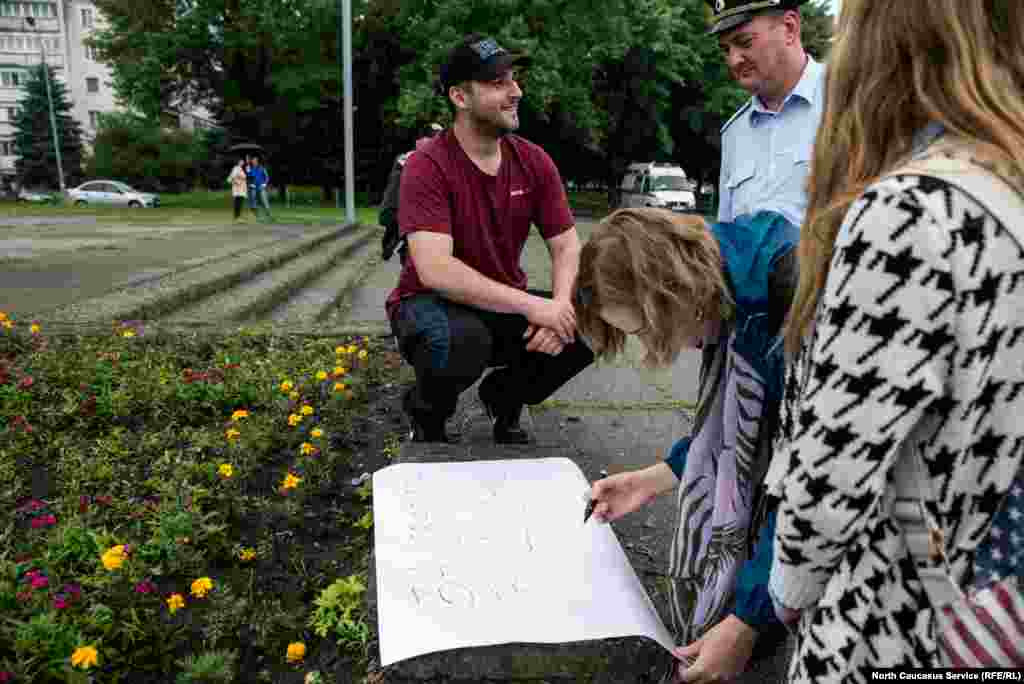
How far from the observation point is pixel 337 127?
32094 mm

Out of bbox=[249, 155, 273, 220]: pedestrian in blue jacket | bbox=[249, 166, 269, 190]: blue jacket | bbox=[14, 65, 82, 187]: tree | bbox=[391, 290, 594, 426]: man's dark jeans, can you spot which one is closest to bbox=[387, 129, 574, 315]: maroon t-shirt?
bbox=[391, 290, 594, 426]: man's dark jeans

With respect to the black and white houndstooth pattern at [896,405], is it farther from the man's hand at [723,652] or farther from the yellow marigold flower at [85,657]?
the yellow marigold flower at [85,657]

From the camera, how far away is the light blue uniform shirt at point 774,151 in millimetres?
2678

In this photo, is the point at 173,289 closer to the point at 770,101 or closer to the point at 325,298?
the point at 325,298

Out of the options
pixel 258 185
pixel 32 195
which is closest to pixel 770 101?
pixel 258 185

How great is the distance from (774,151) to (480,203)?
1.07 m

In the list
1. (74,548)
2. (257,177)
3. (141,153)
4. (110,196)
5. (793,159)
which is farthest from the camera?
(141,153)

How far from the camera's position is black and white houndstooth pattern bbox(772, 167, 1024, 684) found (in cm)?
Result: 80

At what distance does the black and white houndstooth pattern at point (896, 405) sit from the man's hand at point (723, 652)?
13.5 inches

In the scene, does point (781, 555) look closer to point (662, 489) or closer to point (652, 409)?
point (662, 489)

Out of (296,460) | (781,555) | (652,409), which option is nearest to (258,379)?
(296,460)

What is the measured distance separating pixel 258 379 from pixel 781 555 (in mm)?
2731

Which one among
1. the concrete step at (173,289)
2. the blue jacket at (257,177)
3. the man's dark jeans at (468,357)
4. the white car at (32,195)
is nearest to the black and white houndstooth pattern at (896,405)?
the man's dark jeans at (468,357)

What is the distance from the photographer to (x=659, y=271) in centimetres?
137
